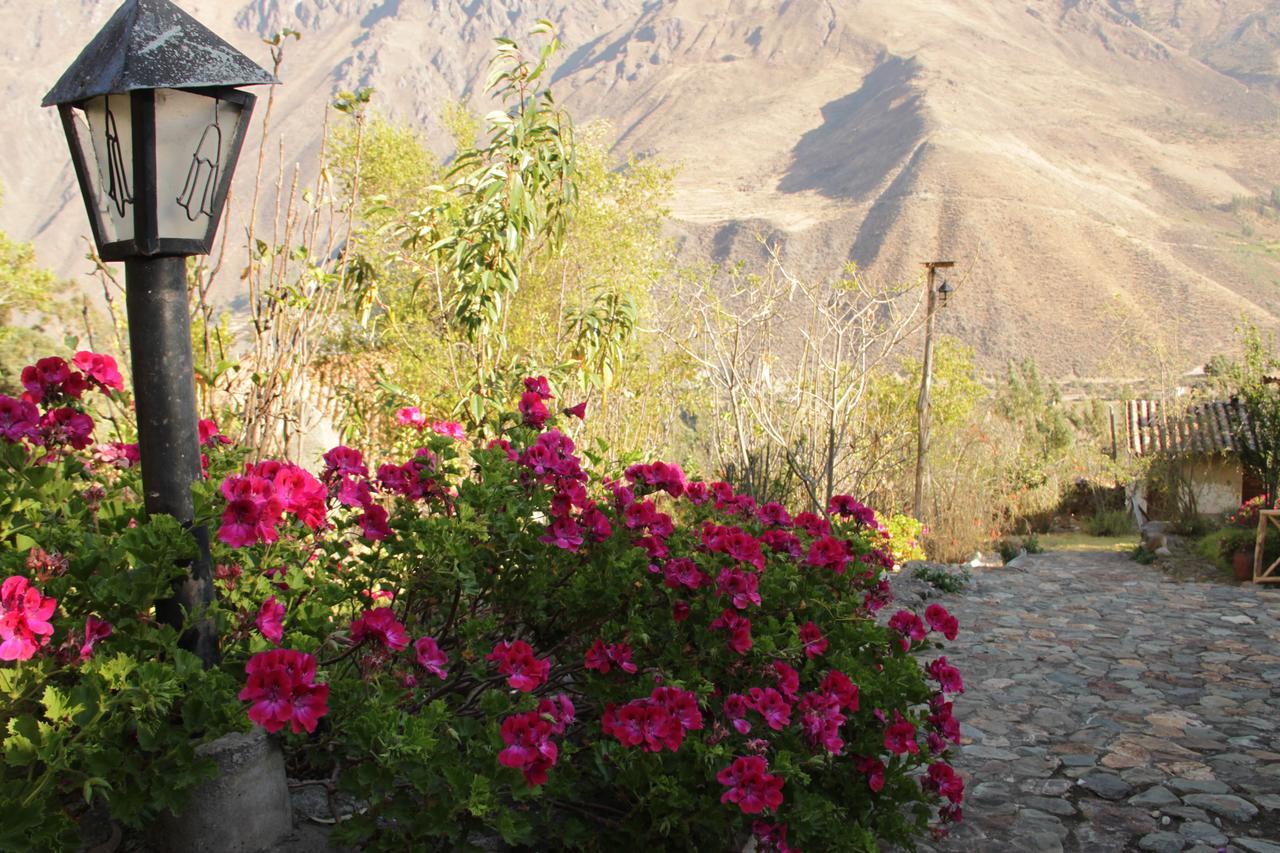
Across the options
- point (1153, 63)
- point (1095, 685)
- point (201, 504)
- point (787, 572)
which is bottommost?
point (1095, 685)

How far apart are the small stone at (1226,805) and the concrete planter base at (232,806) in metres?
2.93

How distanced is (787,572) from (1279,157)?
67940 millimetres

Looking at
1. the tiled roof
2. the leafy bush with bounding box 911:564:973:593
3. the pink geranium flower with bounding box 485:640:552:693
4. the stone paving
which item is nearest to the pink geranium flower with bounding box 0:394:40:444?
the pink geranium flower with bounding box 485:640:552:693

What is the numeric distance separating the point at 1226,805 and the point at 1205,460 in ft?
43.4

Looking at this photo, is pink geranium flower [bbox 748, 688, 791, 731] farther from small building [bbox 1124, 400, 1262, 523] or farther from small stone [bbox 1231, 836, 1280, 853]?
small building [bbox 1124, 400, 1262, 523]

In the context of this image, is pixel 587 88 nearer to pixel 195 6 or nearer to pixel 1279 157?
pixel 195 6

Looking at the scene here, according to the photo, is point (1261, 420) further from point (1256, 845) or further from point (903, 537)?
point (1256, 845)

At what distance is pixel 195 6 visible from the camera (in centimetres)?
10056

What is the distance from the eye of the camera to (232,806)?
169 cm

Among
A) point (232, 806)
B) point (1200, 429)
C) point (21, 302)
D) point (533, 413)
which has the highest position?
point (21, 302)

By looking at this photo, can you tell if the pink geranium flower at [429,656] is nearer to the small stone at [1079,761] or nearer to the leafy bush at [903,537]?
the small stone at [1079,761]

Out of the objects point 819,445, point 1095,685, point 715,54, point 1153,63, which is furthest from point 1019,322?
point 715,54

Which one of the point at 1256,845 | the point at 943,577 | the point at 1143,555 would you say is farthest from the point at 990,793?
the point at 1143,555

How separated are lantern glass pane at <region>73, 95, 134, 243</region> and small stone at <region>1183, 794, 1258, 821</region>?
351 centimetres
